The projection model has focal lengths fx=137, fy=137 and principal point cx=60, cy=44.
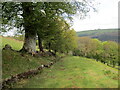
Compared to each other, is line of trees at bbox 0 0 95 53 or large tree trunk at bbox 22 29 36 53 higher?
line of trees at bbox 0 0 95 53

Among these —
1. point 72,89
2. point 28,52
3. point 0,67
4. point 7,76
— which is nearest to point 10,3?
point 28,52

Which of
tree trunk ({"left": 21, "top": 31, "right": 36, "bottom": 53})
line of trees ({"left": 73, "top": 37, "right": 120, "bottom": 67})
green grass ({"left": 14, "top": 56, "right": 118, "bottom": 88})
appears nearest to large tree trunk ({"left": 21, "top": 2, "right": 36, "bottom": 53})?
tree trunk ({"left": 21, "top": 31, "right": 36, "bottom": 53})

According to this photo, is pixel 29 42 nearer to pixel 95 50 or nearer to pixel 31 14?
pixel 31 14

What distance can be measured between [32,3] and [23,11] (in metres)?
4.10

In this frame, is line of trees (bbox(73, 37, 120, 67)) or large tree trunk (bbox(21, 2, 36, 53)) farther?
line of trees (bbox(73, 37, 120, 67))

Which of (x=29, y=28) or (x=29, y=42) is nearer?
(x=29, y=28)

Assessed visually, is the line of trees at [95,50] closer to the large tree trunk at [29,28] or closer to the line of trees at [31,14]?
the line of trees at [31,14]

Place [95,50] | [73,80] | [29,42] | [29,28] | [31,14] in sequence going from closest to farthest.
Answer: [73,80], [31,14], [29,28], [29,42], [95,50]

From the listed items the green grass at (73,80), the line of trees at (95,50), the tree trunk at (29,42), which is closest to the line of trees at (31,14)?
the tree trunk at (29,42)

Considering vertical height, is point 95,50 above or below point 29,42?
below

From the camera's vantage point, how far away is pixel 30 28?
20766 millimetres

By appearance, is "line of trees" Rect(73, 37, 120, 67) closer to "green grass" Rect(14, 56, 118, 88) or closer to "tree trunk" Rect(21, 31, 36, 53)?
"tree trunk" Rect(21, 31, 36, 53)

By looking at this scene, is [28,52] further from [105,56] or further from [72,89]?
[105,56]

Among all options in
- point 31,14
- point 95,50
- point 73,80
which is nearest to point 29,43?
point 31,14
